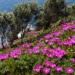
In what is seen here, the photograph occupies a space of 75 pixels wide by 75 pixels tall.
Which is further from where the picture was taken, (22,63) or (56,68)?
(22,63)

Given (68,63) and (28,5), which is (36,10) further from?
(68,63)

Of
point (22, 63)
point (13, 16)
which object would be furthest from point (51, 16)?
point (22, 63)

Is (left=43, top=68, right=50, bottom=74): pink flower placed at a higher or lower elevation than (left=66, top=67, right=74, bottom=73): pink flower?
lower

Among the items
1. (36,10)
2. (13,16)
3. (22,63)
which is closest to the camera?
(22,63)

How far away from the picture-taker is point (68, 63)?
13.6 ft

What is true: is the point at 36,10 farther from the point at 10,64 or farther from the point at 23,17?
the point at 10,64

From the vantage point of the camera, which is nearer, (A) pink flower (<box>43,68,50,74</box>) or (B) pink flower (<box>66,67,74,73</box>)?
(B) pink flower (<box>66,67,74,73</box>)

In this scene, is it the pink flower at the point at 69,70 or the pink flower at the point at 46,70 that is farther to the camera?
the pink flower at the point at 46,70

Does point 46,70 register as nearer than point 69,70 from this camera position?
No

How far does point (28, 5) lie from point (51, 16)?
385 centimetres

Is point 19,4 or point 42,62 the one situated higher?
point 19,4

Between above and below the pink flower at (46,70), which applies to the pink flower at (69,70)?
above

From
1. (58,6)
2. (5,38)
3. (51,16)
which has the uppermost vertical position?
(58,6)

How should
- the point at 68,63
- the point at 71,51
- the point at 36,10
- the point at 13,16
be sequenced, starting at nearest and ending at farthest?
1. the point at 68,63
2. the point at 71,51
3. the point at 13,16
4. the point at 36,10
